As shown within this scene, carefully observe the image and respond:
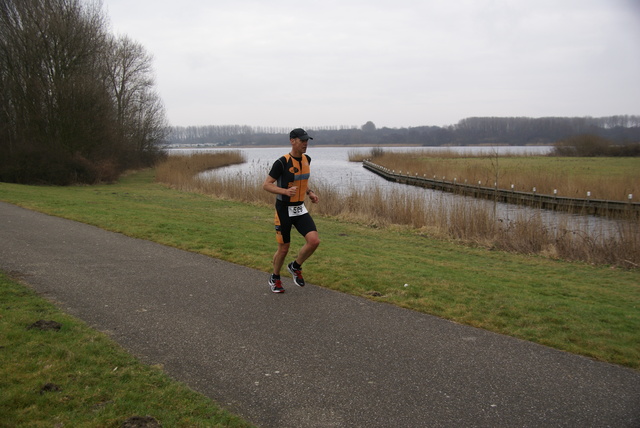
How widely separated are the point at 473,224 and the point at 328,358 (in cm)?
1226

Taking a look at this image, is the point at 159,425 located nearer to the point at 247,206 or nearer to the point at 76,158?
the point at 247,206

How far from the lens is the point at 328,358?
4.36 meters

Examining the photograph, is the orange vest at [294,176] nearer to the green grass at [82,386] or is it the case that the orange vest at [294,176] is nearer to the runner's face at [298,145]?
the runner's face at [298,145]

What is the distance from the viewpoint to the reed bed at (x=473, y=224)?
494 inches

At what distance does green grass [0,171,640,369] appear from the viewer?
17.2 feet

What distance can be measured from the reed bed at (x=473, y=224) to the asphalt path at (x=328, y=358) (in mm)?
9029

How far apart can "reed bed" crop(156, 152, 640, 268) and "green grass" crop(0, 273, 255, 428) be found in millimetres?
11564

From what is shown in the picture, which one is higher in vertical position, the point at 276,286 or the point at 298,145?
the point at 298,145

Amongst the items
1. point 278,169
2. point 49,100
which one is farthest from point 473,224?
point 49,100

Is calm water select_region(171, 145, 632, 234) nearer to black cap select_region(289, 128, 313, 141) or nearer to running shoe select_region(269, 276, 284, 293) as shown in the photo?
running shoe select_region(269, 276, 284, 293)

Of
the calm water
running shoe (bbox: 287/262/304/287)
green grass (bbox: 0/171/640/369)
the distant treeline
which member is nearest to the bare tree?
the calm water

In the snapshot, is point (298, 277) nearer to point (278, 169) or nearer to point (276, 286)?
Answer: point (276, 286)

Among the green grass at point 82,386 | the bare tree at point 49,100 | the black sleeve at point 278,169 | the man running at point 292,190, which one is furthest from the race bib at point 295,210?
the bare tree at point 49,100

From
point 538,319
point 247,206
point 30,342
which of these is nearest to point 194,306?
point 30,342
